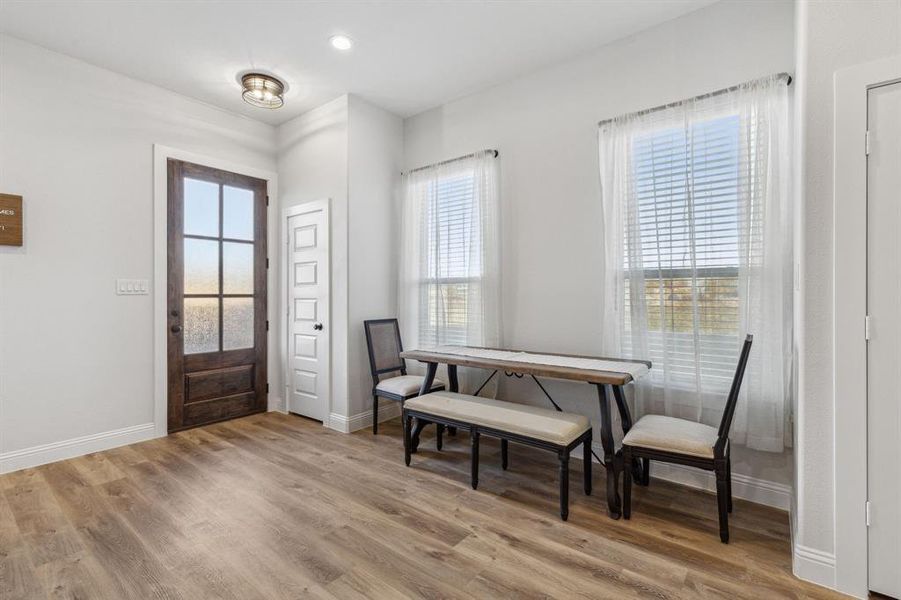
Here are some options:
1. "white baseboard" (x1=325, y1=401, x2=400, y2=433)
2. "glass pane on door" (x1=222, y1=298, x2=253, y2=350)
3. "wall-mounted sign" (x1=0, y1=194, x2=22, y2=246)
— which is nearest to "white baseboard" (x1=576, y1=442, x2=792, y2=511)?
"white baseboard" (x1=325, y1=401, x2=400, y2=433)

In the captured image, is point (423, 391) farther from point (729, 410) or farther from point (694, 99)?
point (694, 99)

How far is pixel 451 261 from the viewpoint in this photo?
3738 mm

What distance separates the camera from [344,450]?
325cm

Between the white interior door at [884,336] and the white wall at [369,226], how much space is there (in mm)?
3252

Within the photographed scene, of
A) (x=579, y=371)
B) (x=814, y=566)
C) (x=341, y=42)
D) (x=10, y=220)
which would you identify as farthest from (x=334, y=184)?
(x=814, y=566)

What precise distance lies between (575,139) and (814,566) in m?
2.67

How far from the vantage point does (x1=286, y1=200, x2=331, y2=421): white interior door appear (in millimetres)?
3902

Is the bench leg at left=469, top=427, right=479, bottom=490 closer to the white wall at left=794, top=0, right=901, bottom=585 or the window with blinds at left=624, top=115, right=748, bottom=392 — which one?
the window with blinds at left=624, top=115, right=748, bottom=392

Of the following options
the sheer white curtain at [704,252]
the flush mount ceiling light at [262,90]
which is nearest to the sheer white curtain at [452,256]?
the sheer white curtain at [704,252]

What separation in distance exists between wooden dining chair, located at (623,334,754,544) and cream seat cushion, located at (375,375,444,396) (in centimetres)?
171

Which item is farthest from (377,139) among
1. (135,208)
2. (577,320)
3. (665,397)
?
(665,397)

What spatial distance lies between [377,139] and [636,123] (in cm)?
229

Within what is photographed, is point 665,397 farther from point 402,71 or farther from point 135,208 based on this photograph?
point 135,208

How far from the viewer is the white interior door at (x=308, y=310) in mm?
3902
